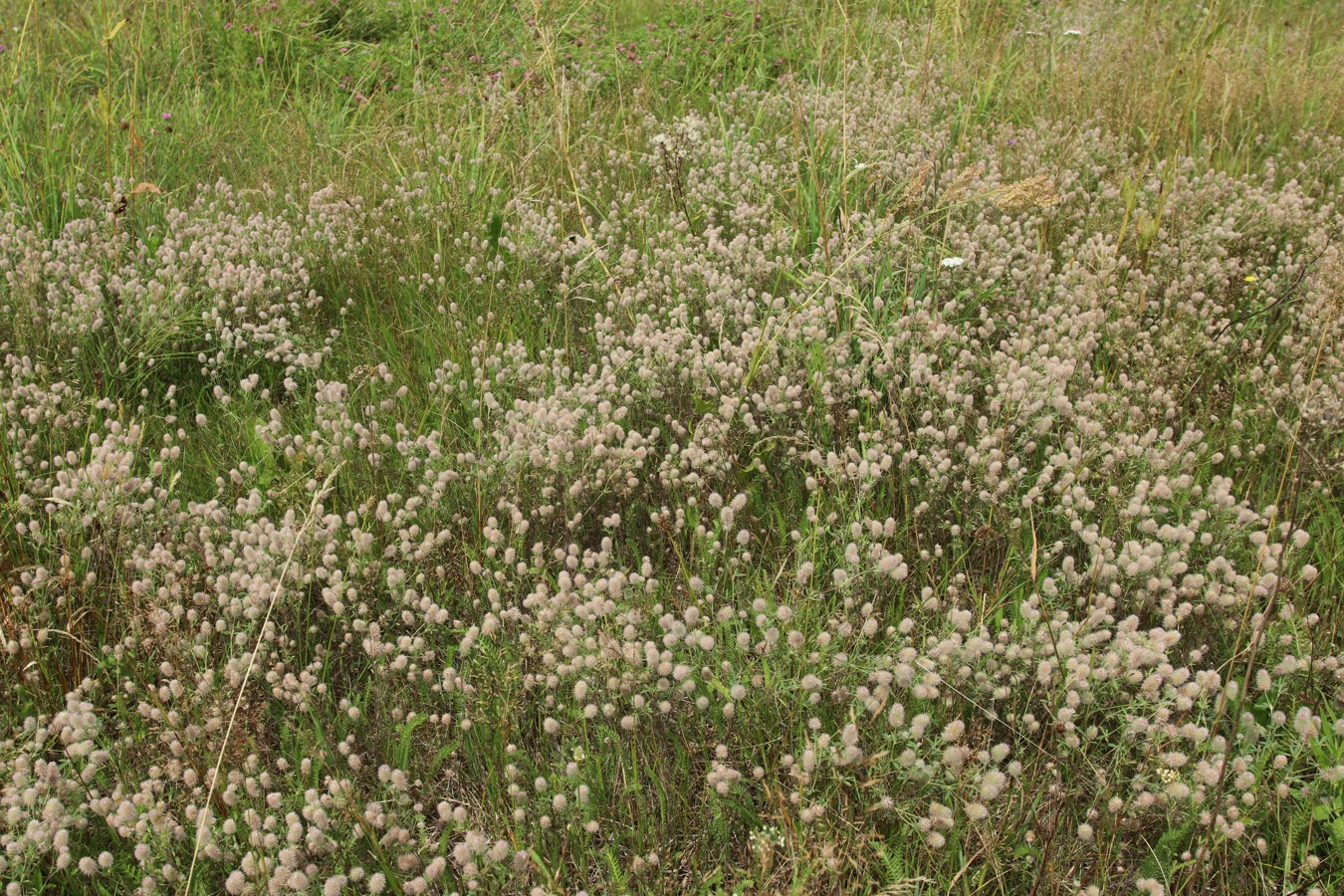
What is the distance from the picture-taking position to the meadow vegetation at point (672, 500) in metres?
1.91

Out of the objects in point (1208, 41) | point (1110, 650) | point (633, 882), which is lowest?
point (633, 882)

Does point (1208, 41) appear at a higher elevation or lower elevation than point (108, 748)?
higher

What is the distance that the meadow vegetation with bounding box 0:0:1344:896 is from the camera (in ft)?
6.26

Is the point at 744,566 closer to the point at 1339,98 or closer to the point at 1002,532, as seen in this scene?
the point at 1002,532

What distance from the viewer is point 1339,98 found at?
15.6ft

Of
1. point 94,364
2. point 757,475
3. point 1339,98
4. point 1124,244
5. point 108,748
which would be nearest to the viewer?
point 108,748

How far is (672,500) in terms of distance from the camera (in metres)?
2.76

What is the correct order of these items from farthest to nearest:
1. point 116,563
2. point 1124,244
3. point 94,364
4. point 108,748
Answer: point 1124,244, point 94,364, point 116,563, point 108,748

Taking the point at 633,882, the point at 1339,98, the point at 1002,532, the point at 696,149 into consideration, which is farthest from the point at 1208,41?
the point at 633,882

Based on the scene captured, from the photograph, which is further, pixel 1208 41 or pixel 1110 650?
pixel 1208 41

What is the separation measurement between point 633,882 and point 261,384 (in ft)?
7.21

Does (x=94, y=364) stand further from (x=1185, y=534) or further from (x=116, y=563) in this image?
(x=1185, y=534)

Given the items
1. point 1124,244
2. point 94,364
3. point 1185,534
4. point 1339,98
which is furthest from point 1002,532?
point 1339,98

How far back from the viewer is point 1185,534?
7.28 feet
